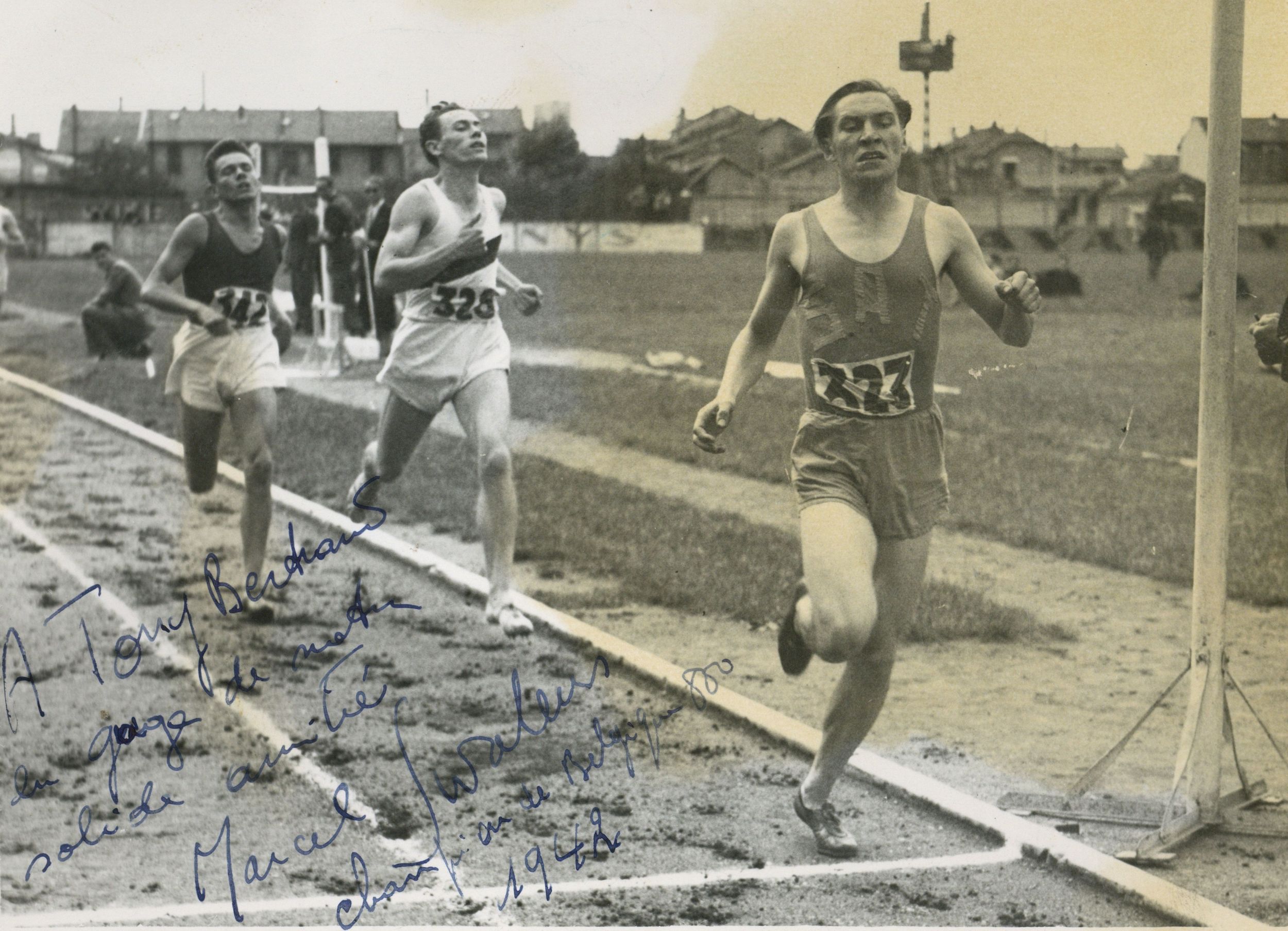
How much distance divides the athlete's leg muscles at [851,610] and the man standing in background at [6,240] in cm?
272

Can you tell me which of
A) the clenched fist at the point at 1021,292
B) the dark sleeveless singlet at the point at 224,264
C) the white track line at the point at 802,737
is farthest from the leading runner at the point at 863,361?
the dark sleeveless singlet at the point at 224,264

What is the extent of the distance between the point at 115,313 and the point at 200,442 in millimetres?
605

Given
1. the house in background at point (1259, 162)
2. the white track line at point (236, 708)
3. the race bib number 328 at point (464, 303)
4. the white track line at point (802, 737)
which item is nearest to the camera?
the white track line at point (802, 737)

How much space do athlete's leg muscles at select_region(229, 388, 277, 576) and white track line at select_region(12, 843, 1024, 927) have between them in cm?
190

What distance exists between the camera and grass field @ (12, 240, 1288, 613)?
5.79 meters

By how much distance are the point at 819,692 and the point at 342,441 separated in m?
1.85

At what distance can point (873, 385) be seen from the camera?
432 centimetres

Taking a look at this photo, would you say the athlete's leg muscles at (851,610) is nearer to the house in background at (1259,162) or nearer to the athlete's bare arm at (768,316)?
the athlete's bare arm at (768,316)

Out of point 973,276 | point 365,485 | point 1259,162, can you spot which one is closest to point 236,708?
point 365,485

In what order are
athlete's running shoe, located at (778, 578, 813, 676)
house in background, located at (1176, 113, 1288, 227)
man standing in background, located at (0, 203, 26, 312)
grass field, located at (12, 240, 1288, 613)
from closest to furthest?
athlete's running shoe, located at (778, 578, 813, 676), house in background, located at (1176, 113, 1288, 227), man standing in background, located at (0, 203, 26, 312), grass field, located at (12, 240, 1288, 613)

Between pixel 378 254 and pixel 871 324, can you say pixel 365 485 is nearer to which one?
pixel 378 254

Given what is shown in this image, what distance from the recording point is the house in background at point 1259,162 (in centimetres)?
525

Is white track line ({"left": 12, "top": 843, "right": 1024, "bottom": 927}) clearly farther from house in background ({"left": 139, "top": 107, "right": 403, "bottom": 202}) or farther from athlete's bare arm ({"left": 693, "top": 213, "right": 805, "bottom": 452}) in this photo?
house in background ({"left": 139, "top": 107, "right": 403, "bottom": 202})

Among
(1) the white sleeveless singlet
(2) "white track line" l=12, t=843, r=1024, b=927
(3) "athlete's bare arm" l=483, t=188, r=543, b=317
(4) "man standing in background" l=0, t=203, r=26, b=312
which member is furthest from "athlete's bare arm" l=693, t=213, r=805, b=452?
(4) "man standing in background" l=0, t=203, r=26, b=312
